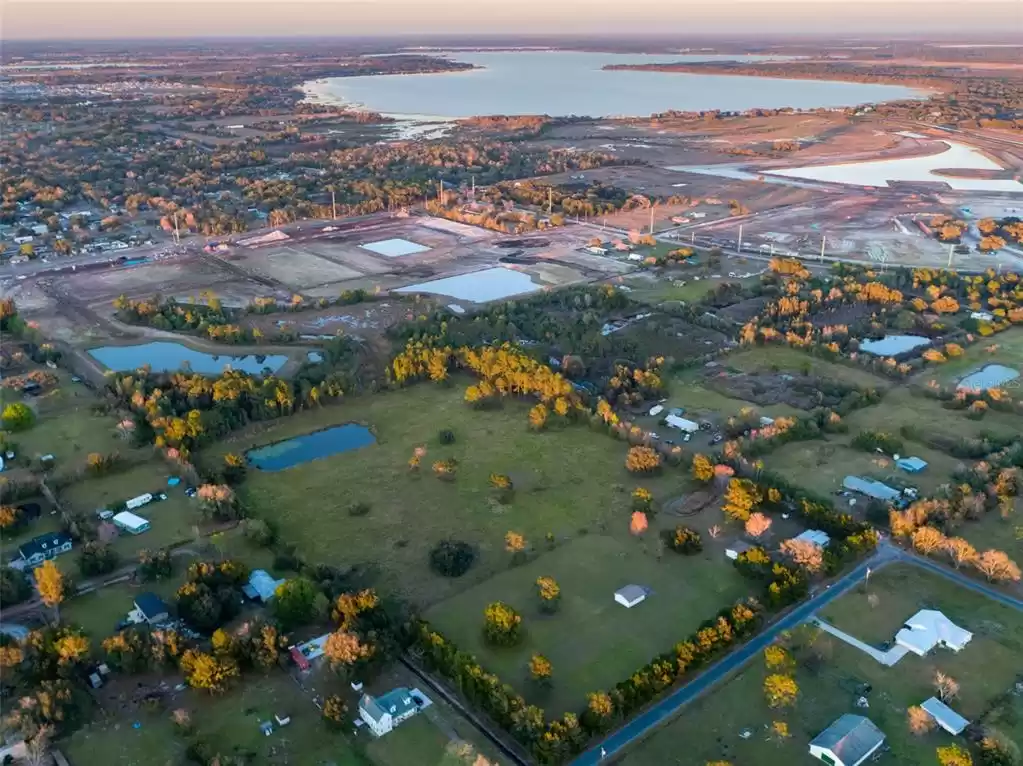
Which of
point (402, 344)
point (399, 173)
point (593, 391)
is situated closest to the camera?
point (593, 391)

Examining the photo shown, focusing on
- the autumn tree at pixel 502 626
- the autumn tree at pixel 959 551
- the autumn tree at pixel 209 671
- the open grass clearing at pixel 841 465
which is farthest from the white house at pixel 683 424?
the autumn tree at pixel 209 671

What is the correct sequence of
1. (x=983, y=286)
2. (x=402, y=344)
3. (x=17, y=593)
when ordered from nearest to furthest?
(x=17, y=593) → (x=402, y=344) → (x=983, y=286)

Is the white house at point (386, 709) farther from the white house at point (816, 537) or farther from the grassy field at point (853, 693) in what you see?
the white house at point (816, 537)

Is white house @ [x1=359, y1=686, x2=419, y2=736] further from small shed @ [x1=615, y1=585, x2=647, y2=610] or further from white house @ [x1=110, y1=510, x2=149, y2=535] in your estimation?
white house @ [x1=110, y1=510, x2=149, y2=535]

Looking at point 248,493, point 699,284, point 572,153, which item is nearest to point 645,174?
point 572,153

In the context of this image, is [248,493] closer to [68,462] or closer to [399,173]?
[68,462]

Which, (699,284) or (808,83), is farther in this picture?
(808,83)

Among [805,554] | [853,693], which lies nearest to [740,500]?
[805,554]
